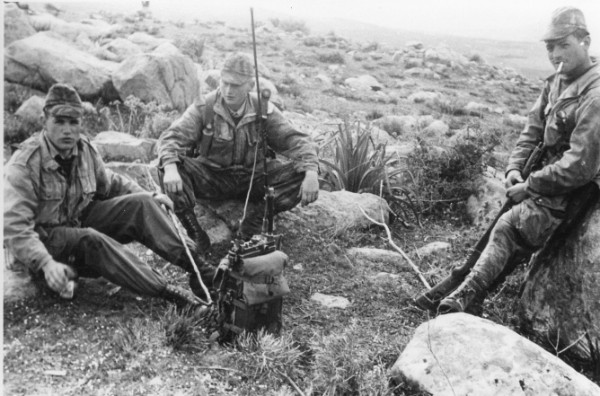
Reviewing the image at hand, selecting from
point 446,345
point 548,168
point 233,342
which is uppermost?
point 548,168

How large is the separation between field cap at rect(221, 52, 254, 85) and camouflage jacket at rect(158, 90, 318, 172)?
308 millimetres

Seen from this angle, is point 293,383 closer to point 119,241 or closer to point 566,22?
point 119,241

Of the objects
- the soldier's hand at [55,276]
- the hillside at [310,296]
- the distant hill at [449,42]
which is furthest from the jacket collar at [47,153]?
the distant hill at [449,42]

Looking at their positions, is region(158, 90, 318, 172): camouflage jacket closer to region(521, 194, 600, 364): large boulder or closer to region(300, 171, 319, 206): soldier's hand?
region(300, 171, 319, 206): soldier's hand

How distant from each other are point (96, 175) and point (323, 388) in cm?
239

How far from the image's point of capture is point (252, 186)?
5.66 metres

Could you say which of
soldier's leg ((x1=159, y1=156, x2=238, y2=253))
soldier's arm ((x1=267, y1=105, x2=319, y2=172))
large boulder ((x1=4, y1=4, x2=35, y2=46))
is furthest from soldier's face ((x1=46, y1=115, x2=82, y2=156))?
large boulder ((x1=4, y1=4, x2=35, y2=46))

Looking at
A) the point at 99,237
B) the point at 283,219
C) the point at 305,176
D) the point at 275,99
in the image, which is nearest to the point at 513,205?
the point at 305,176

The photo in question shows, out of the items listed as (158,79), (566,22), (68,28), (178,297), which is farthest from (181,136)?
(68,28)

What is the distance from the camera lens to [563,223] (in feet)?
14.5

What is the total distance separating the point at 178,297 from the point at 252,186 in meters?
1.71

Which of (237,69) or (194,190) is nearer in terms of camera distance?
(237,69)

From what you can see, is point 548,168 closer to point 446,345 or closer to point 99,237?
point 446,345

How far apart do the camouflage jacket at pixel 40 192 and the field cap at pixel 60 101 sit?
0.21 meters
